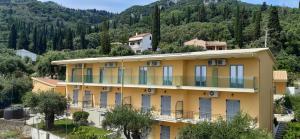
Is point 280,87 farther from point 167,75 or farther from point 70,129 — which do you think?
point 70,129

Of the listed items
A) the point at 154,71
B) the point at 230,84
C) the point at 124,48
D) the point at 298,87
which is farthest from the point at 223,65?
the point at 124,48

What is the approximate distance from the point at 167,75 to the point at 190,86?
2.88 meters

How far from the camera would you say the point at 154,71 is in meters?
32.0

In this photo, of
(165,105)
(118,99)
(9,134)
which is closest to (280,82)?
(165,105)

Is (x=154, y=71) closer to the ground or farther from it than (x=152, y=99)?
farther from it

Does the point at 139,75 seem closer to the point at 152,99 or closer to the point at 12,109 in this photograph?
the point at 152,99

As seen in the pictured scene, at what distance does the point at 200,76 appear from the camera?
28.4 m

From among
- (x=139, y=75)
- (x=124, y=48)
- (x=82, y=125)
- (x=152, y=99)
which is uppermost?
(x=124, y=48)

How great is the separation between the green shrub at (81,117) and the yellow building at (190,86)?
75 cm

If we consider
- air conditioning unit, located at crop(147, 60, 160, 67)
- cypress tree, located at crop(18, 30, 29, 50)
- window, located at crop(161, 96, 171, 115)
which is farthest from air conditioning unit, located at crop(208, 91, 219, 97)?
cypress tree, located at crop(18, 30, 29, 50)

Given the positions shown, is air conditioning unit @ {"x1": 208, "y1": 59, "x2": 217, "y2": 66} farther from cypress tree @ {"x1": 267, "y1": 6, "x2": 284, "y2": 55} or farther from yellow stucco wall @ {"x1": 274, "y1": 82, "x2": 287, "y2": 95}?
cypress tree @ {"x1": 267, "y1": 6, "x2": 284, "y2": 55}

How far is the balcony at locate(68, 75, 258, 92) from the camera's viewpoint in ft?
84.4

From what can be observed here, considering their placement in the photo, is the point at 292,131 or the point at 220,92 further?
the point at 220,92

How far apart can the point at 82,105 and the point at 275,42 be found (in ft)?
152
